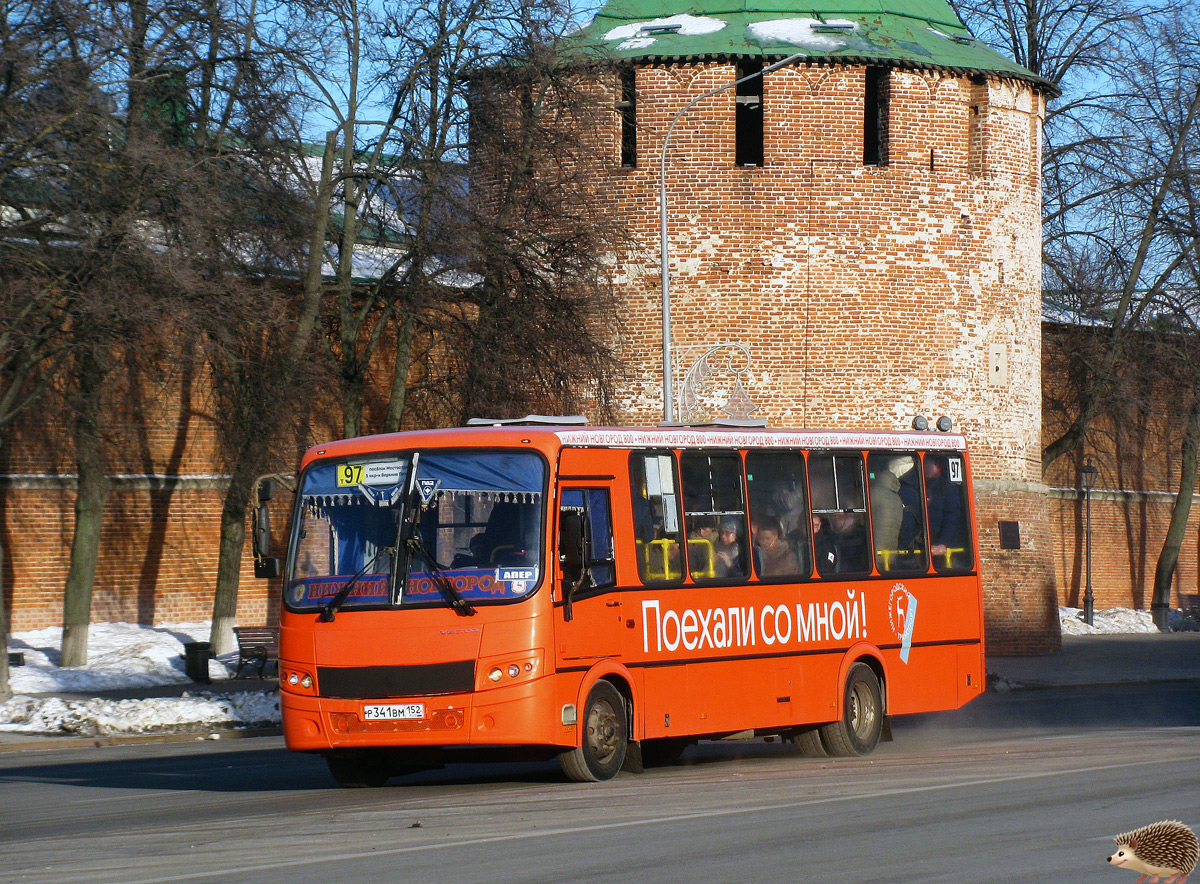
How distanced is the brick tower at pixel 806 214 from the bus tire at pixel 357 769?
1788 cm

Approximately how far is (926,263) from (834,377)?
2.90 metres

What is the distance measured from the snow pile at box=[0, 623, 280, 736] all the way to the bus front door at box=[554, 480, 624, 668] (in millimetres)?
8509

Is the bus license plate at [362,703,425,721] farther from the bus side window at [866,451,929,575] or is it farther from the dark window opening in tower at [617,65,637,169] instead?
the dark window opening in tower at [617,65,637,169]

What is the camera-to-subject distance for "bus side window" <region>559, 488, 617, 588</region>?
1315 cm

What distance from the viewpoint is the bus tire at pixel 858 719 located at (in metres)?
15.5

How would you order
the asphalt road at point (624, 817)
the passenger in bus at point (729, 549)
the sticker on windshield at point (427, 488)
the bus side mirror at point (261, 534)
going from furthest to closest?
the passenger in bus at point (729, 549) < the bus side mirror at point (261, 534) < the sticker on windshield at point (427, 488) < the asphalt road at point (624, 817)

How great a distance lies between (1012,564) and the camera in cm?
3375

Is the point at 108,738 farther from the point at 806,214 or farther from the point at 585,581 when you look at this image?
the point at 806,214

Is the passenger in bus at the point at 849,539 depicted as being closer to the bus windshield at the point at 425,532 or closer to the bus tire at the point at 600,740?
the bus tire at the point at 600,740

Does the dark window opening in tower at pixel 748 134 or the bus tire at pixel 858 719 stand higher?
the dark window opening in tower at pixel 748 134

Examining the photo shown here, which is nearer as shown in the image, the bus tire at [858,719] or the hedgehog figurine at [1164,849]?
the hedgehog figurine at [1164,849]

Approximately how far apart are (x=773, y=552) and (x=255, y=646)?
12492 mm

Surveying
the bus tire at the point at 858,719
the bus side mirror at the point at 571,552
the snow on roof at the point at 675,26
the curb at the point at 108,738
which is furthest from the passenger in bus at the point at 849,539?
the snow on roof at the point at 675,26

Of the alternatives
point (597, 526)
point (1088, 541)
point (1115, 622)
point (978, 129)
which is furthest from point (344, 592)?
point (1115, 622)
